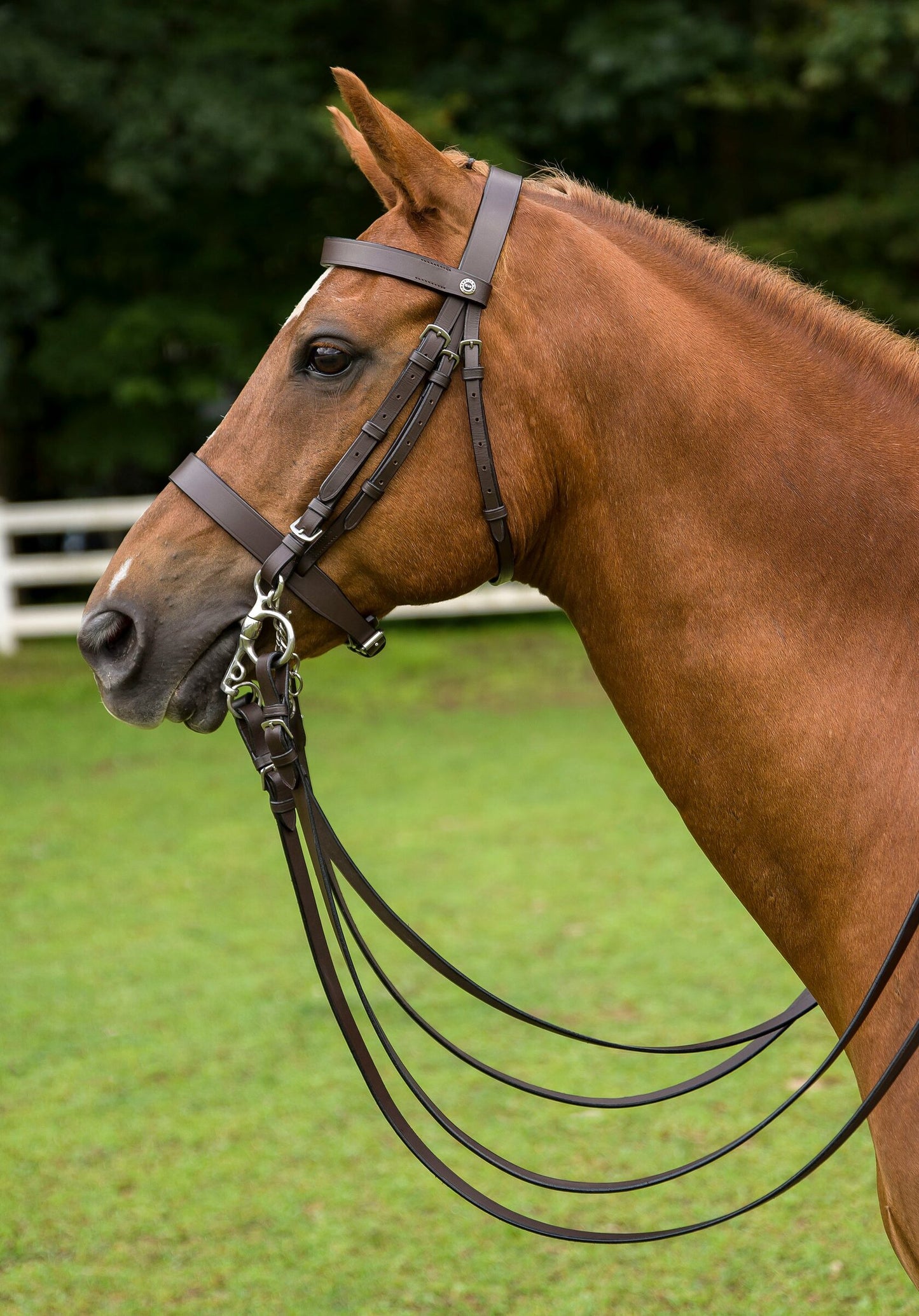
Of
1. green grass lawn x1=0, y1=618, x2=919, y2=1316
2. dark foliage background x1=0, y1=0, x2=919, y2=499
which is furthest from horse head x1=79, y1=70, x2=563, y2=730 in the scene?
dark foliage background x1=0, y1=0, x2=919, y2=499

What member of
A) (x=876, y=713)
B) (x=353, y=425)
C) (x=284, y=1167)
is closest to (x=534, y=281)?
(x=353, y=425)

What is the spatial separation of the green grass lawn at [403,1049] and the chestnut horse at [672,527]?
1.80m

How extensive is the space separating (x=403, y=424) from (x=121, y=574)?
572 millimetres

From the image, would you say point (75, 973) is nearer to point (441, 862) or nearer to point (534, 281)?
point (441, 862)

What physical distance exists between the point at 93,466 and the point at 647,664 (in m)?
14.1

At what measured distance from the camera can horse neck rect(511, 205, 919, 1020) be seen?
1978 millimetres

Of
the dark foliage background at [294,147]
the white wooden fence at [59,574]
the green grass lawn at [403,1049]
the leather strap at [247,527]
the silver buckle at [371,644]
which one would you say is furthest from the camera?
the dark foliage background at [294,147]

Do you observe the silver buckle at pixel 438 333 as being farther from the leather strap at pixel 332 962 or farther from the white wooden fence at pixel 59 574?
the white wooden fence at pixel 59 574

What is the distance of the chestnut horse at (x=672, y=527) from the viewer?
78.1 inches

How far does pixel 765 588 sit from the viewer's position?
200cm

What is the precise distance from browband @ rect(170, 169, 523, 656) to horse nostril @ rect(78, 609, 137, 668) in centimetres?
26

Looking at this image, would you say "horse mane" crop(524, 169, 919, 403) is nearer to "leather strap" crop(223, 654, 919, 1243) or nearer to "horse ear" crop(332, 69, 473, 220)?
"horse ear" crop(332, 69, 473, 220)

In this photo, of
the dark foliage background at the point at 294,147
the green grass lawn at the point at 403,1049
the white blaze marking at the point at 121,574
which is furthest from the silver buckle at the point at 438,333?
the dark foliage background at the point at 294,147

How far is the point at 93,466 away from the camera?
15.0 meters
